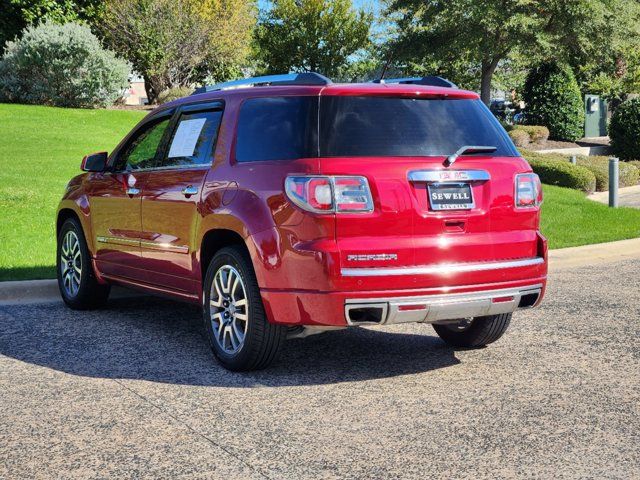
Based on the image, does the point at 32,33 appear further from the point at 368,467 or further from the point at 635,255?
the point at 368,467

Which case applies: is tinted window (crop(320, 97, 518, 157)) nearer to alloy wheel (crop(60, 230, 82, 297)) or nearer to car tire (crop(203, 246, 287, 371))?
car tire (crop(203, 246, 287, 371))

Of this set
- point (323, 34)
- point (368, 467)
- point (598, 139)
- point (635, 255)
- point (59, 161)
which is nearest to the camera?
point (368, 467)

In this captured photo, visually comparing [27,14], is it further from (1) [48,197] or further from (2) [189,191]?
(2) [189,191]

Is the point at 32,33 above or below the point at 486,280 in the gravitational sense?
above

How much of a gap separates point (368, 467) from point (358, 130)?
88.7 inches

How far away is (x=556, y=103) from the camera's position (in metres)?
34.8

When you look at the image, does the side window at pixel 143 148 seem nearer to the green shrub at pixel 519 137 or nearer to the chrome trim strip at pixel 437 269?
the chrome trim strip at pixel 437 269

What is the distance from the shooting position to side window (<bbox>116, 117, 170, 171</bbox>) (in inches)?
295

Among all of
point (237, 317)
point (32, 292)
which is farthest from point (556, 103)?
point (237, 317)

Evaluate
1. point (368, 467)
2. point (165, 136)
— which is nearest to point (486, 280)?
point (368, 467)

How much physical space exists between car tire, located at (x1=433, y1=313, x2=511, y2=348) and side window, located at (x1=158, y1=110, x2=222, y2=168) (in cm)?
213

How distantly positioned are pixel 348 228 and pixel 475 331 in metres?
1.75

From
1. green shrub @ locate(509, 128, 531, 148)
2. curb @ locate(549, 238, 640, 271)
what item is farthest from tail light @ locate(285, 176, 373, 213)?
green shrub @ locate(509, 128, 531, 148)

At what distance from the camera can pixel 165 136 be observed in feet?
24.0
